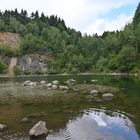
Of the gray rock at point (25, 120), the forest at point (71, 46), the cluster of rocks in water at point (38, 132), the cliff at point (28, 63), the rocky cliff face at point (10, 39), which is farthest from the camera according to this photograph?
the rocky cliff face at point (10, 39)

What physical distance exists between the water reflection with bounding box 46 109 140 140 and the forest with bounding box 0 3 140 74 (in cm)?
7568

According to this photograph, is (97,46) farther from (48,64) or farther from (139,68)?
(139,68)

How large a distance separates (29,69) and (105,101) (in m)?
115

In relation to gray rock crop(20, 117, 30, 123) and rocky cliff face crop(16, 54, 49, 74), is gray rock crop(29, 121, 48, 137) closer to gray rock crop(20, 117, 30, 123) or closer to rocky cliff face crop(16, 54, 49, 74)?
gray rock crop(20, 117, 30, 123)

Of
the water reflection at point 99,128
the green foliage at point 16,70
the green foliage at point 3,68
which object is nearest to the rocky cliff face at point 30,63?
the green foliage at point 16,70

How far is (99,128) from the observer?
1950 cm

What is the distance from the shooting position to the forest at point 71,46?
109 metres

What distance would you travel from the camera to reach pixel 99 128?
19500 millimetres

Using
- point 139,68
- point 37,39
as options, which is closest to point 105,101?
point 139,68

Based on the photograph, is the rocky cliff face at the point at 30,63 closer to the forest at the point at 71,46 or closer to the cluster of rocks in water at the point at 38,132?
the forest at the point at 71,46

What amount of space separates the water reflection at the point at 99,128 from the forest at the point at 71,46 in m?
75.7

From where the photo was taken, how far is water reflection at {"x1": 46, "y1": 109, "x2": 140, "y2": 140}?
57.1ft

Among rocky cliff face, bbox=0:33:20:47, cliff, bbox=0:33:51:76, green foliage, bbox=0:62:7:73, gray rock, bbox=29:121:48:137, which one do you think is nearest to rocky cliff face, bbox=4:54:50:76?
cliff, bbox=0:33:51:76

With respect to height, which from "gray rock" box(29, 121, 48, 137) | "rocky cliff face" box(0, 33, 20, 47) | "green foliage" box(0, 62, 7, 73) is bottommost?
"gray rock" box(29, 121, 48, 137)
